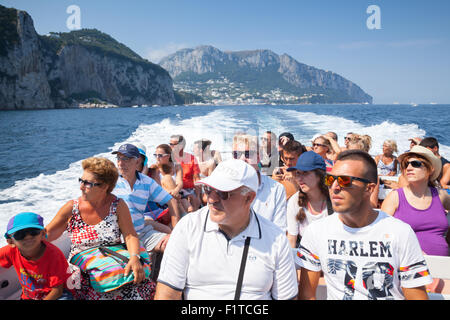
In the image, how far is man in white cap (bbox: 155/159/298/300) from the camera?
1.61 meters

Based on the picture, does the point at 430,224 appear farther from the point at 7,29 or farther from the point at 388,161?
the point at 7,29

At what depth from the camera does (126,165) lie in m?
3.01

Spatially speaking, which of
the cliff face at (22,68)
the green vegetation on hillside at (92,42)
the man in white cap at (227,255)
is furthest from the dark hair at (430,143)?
the green vegetation on hillside at (92,42)

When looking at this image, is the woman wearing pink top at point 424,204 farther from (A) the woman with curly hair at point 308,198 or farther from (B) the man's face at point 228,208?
(B) the man's face at point 228,208

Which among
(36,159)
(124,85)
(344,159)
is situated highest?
(124,85)

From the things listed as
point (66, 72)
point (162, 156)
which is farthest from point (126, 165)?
point (66, 72)

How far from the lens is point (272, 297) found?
1.67 meters

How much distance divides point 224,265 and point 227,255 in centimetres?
5

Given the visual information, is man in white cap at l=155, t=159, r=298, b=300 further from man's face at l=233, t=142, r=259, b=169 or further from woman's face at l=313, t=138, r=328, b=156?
woman's face at l=313, t=138, r=328, b=156

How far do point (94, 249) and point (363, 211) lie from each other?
192 centimetres

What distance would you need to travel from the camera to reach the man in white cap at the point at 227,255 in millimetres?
1605

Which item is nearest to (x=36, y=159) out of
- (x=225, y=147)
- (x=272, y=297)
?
(x=225, y=147)

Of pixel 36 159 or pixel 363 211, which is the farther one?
pixel 36 159
